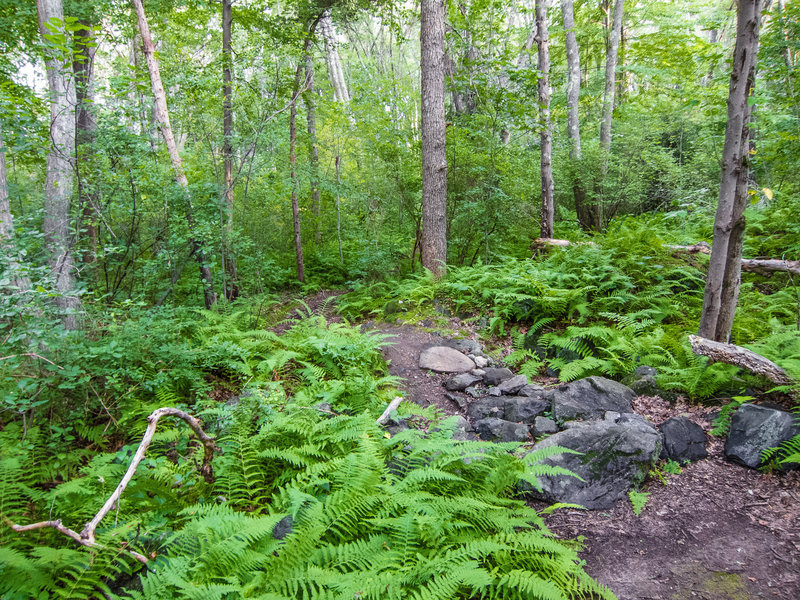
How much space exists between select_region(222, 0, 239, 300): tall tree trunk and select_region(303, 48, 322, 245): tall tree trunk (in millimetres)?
1767

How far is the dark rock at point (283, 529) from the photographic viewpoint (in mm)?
2638

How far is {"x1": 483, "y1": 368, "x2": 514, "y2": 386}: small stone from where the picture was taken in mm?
5723

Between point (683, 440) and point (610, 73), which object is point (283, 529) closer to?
point (683, 440)

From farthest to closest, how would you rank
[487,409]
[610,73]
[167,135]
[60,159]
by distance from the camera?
[610,73]
[167,135]
[60,159]
[487,409]

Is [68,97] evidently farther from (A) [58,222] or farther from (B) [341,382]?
(B) [341,382]

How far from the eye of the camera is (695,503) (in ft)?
11.4

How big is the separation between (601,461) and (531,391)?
161cm

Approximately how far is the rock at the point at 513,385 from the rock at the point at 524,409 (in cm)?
37

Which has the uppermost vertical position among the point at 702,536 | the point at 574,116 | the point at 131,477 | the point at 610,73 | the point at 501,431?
the point at 610,73

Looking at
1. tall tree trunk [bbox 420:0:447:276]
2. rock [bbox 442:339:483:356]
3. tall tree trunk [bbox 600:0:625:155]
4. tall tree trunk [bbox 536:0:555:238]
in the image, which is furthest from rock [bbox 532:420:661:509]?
tall tree trunk [bbox 600:0:625:155]

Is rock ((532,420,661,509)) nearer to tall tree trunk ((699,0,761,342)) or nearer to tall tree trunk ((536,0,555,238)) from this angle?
tall tree trunk ((699,0,761,342))

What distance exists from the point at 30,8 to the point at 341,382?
940 cm

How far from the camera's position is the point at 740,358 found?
14.8ft

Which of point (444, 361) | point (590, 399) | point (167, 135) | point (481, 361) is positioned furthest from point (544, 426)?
point (167, 135)
